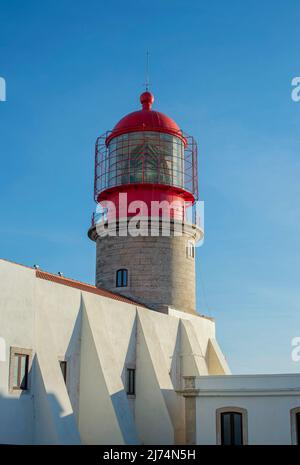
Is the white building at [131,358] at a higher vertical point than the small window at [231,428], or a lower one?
higher

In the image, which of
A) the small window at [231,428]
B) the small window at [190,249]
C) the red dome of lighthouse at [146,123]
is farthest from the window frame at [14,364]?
the red dome of lighthouse at [146,123]

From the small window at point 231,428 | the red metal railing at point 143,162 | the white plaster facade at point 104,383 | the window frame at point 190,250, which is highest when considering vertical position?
the red metal railing at point 143,162

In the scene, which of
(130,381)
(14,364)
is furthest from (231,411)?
(14,364)

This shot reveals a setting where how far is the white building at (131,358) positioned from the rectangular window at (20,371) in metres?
0.03

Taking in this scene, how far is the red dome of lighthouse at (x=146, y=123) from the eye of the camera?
88.7ft

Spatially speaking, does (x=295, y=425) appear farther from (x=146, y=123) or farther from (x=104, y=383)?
(x=146, y=123)

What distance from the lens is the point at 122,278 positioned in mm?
26828

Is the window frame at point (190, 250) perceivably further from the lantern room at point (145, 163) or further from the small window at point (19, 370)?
the small window at point (19, 370)

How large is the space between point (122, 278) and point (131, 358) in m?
4.99

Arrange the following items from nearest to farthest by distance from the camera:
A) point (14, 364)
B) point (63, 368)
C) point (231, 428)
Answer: point (14, 364) < point (63, 368) < point (231, 428)

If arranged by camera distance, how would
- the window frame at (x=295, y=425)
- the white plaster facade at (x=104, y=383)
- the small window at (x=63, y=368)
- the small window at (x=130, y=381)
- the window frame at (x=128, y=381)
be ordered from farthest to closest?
1. the small window at (x=130, y=381)
2. the window frame at (x=128, y=381)
3. the window frame at (x=295, y=425)
4. the small window at (x=63, y=368)
5. the white plaster facade at (x=104, y=383)

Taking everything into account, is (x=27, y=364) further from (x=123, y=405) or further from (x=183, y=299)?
(x=183, y=299)

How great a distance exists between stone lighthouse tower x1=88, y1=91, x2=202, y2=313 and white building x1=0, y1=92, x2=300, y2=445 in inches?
2.2
